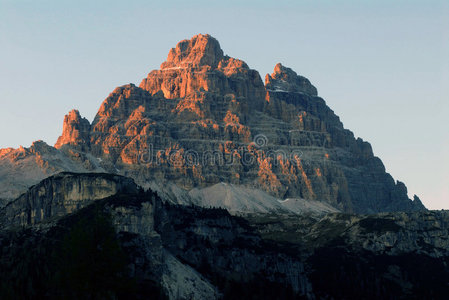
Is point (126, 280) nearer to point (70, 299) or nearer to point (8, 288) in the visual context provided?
point (70, 299)

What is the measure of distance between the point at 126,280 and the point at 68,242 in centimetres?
1596

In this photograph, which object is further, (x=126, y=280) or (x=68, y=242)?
(x=68, y=242)

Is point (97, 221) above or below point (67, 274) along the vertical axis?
above

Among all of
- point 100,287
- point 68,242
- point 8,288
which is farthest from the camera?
point 8,288

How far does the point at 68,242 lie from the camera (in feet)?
465

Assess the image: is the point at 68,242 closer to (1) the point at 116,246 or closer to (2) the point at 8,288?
(1) the point at 116,246

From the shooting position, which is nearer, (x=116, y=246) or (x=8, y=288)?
(x=116, y=246)

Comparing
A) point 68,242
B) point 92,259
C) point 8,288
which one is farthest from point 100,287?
point 8,288

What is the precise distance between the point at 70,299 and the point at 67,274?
4176mm

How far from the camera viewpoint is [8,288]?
646 ft

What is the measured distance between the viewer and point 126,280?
132 metres

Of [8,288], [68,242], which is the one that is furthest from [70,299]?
[8,288]

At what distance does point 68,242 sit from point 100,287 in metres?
16.4

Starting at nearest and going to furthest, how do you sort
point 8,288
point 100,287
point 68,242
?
point 100,287
point 68,242
point 8,288
